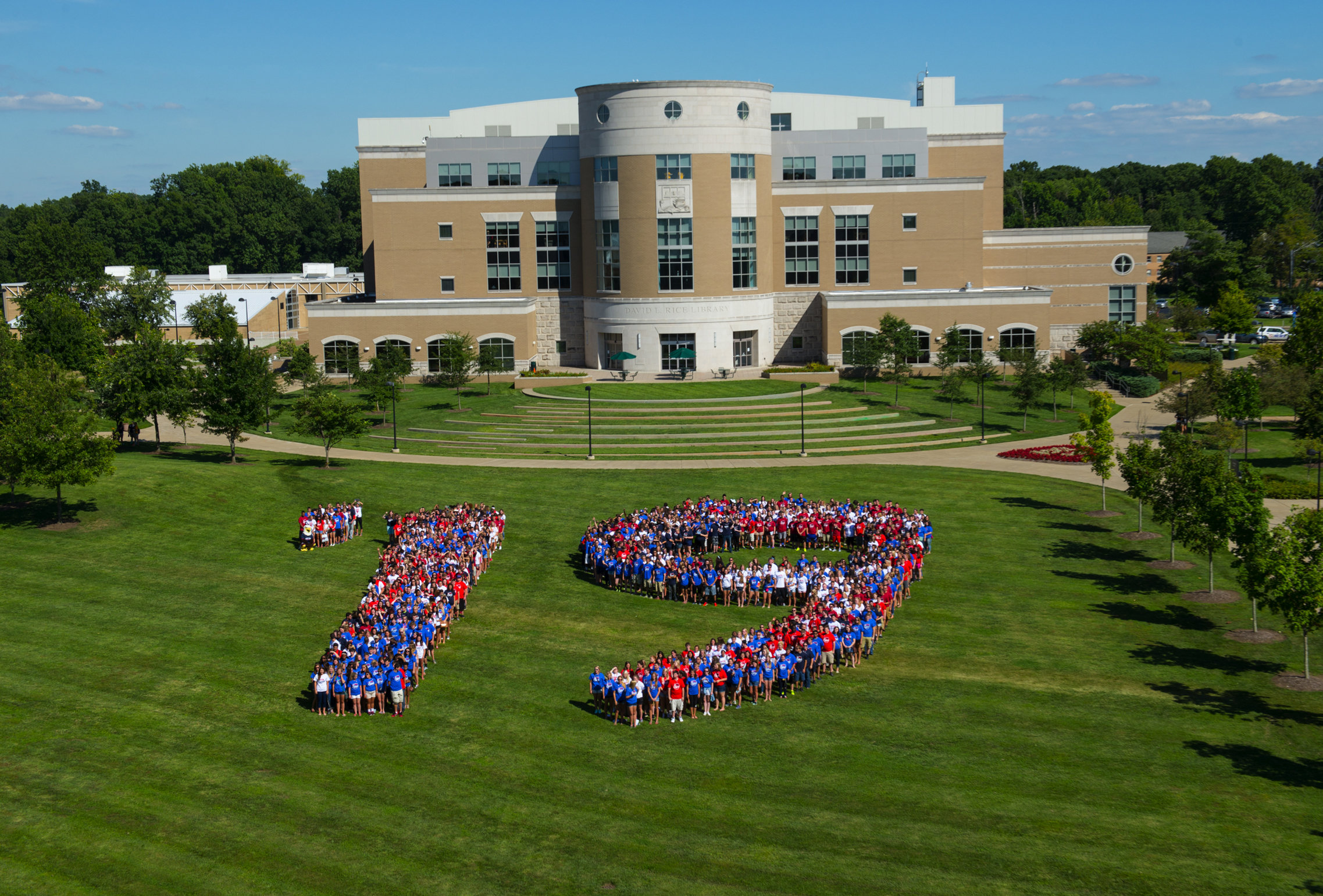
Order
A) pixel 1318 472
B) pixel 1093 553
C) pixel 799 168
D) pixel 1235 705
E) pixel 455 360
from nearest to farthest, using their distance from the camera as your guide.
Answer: pixel 1235 705
pixel 1093 553
pixel 1318 472
pixel 455 360
pixel 799 168

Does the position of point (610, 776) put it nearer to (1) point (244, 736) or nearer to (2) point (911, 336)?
(1) point (244, 736)

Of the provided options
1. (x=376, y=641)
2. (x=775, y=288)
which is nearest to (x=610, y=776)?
(x=376, y=641)

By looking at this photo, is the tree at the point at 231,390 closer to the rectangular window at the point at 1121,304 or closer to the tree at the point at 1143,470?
the tree at the point at 1143,470

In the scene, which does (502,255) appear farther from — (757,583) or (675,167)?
(757,583)

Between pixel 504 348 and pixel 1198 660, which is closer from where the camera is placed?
pixel 1198 660

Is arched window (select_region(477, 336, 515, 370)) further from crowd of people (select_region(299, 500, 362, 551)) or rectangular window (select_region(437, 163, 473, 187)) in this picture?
crowd of people (select_region(299, 500, 362, 551))

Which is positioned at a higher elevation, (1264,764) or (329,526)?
(329,526)

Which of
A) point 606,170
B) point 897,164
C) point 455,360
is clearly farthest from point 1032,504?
point 897,164

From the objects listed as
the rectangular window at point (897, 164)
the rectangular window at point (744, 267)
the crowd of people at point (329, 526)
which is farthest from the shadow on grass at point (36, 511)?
the rectangular window at point (897, 164)
